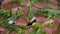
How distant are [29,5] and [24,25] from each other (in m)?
0.18

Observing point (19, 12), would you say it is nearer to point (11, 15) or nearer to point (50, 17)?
point (11, 15)

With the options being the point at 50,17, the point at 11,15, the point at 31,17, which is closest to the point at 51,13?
the point at 50,17

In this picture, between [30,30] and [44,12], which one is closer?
[30,30]

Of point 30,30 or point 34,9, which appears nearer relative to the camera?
point 30,30

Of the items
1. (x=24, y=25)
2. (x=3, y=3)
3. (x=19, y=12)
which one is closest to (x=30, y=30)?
(x=24, y=25)

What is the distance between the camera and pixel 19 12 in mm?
1344

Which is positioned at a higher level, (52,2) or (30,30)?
(52,2)

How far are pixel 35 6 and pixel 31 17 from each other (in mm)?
115

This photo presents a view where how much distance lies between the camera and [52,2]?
146 centimetres

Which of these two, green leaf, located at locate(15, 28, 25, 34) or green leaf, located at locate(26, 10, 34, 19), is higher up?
green leaf, located at locate(26, 10, 34, 19)

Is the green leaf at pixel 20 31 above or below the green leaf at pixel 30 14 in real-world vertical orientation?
below

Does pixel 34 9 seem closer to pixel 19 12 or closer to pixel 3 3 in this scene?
pixel 19 12

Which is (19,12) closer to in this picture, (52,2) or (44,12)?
(44,12)

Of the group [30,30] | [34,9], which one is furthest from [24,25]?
[34,9]
